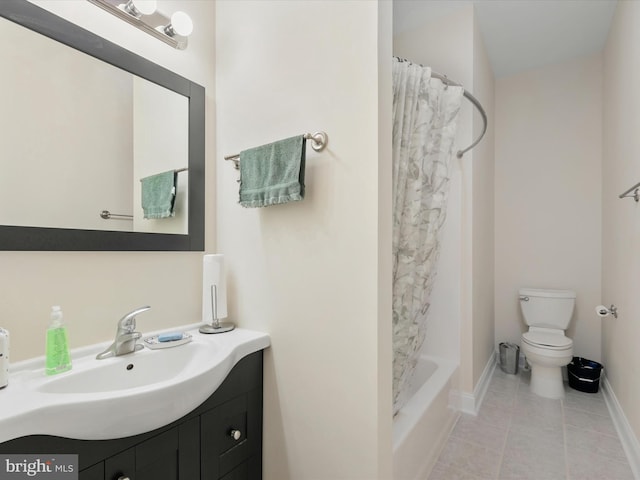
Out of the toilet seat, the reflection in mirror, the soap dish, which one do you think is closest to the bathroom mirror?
the reflection in mirror

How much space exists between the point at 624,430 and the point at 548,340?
0.69 metres

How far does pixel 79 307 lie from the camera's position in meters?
1.11

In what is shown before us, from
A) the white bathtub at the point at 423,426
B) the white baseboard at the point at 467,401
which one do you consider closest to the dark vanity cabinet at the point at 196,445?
the white bathtub at the point at 423,426

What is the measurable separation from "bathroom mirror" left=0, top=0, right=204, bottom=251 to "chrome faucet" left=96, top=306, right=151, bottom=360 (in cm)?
28

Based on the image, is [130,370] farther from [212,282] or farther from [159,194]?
[159,194]

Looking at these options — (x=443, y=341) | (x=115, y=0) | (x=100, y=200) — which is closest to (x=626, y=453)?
(x=443, y=341)

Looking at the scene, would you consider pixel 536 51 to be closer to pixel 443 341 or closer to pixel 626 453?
pixel 443 341

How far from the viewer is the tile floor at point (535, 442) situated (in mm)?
1681

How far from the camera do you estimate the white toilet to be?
2.42 meters

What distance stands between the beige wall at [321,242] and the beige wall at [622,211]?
170cm

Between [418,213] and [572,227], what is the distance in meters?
2.31

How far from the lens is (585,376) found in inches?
99.9

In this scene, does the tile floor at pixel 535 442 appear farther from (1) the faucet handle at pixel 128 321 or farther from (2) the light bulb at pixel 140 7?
(2) the light bulb at pixel 140 7

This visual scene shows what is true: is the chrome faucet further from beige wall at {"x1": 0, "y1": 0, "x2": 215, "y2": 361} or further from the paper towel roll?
the paper towel roll
